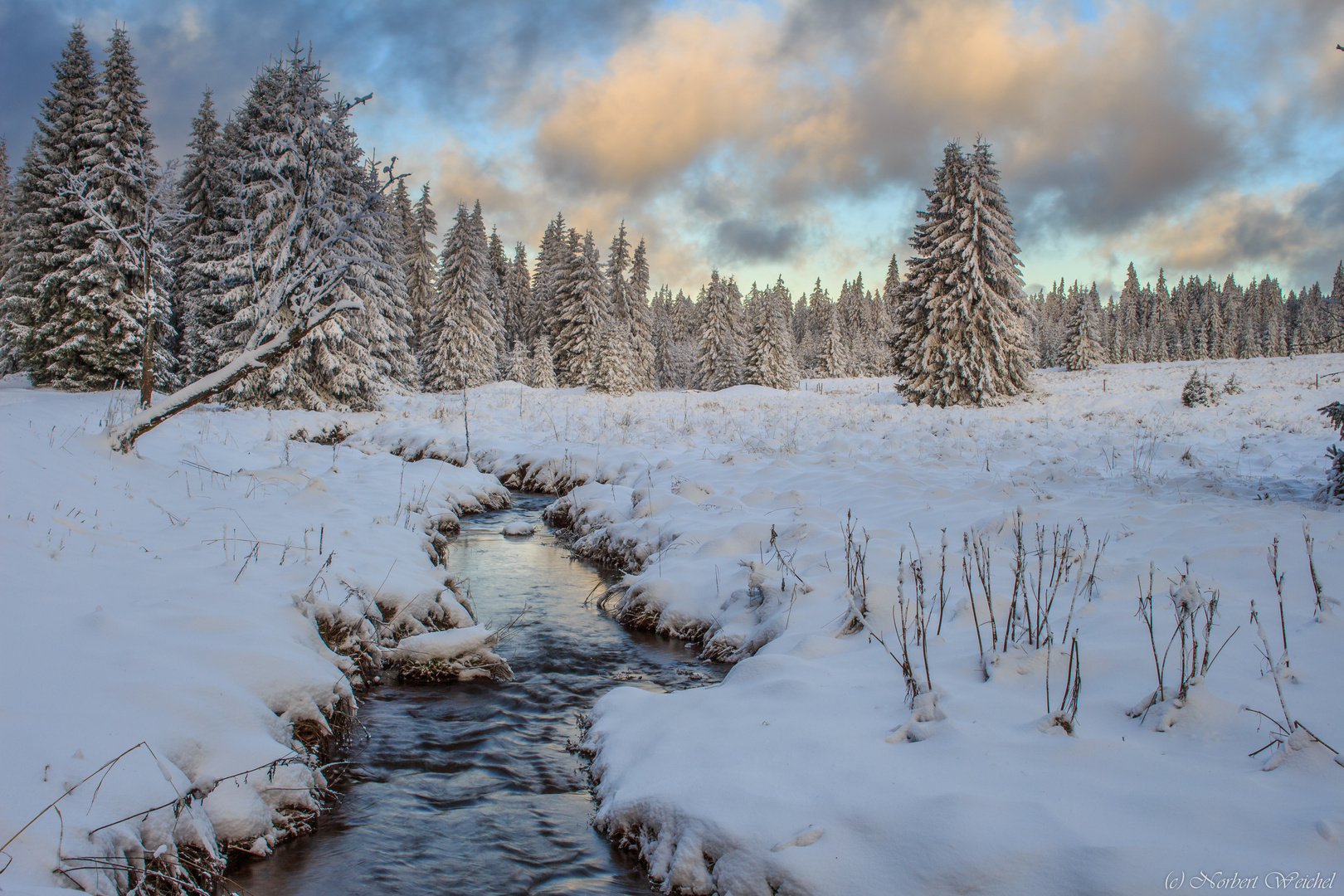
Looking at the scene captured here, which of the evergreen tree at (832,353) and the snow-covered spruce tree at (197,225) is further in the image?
the evergreen tree at (832,353)

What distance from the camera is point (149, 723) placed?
2.92m

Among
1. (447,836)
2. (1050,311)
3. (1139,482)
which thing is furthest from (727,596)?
(1050,311)

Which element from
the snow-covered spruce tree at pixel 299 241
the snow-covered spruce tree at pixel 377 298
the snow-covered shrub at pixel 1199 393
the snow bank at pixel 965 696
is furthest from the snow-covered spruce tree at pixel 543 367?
the snow bank at pixel 965 696

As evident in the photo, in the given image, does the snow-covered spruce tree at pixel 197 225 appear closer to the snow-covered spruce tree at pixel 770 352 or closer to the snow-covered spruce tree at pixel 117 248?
the snow-covered spruce tree at pixel 117 248

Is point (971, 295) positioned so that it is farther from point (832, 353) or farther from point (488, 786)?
point (832, 353)

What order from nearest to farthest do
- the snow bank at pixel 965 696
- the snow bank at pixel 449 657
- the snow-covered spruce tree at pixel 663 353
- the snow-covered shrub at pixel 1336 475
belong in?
the snow bank at pixel 965 696 → the snow bank at pixel 449 657 → the snow-covered shrub at pixel 1336 475 → the snow-covered spruce tree at pixel 663 353

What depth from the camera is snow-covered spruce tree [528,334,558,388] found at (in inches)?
1700

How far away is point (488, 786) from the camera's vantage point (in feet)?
12.3

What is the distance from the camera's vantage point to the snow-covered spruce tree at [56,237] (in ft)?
67.5

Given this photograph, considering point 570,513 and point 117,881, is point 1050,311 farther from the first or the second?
point 117,881

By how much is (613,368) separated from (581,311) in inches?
349

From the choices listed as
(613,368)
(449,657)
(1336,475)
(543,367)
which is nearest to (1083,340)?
(613,368)

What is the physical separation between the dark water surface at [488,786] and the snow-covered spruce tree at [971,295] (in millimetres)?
19462

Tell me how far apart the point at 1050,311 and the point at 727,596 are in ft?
399
